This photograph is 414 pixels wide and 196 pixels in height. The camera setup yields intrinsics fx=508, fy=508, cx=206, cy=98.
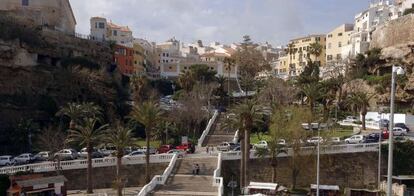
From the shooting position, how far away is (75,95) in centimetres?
6362

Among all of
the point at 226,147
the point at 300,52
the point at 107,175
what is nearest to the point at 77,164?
the point at 107,175

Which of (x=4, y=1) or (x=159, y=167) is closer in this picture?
(x=159, y=167)

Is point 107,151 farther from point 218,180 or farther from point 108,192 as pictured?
point 218,180

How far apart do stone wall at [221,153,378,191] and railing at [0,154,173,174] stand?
21.7 ft

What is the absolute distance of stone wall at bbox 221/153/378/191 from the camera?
43.0 m

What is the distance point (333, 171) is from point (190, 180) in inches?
553

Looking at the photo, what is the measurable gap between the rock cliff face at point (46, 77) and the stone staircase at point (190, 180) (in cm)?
2291

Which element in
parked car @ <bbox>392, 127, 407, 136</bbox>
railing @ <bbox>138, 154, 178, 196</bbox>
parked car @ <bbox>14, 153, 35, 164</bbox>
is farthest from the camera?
parked car @ <bbox>392, 127, 407, 136</bbox>

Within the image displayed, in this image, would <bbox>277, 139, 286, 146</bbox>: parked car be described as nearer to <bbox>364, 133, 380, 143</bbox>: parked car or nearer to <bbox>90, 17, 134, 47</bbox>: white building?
<bbox>364, 133, 380, 143</bbox>: parked car

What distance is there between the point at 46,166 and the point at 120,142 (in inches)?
292

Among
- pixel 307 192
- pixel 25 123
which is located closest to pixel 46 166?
pixel 25 123

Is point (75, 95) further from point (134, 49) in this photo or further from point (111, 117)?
point (134, 49)

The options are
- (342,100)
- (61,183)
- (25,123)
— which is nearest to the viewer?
(61,183)

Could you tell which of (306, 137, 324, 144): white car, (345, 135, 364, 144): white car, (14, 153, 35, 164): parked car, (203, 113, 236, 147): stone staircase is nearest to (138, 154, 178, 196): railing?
(306, 137, 324, 144): white car
